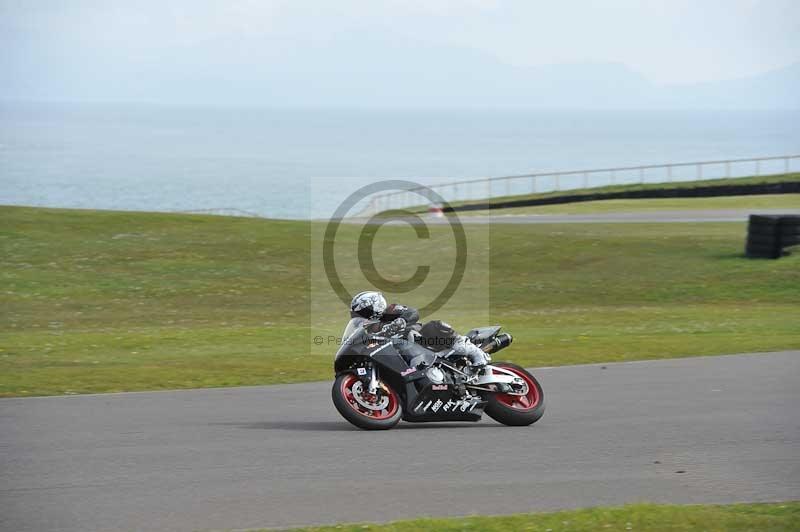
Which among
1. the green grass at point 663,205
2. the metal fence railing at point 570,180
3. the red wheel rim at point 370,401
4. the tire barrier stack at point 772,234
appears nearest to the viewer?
the red wheel rim at point 370,401

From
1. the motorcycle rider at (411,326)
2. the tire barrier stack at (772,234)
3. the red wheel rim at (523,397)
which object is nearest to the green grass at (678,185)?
the tire barrier stack at (772,234)

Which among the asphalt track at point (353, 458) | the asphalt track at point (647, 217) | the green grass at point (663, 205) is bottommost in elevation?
the asphalt track at point (353, 458)

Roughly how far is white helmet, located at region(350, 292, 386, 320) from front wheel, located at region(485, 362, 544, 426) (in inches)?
62.5

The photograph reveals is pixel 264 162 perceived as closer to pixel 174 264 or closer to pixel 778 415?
pixel 174 264

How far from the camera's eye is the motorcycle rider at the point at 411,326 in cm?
1103

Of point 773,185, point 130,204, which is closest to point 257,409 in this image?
point 773,185

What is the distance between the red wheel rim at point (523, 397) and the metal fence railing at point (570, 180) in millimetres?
16539

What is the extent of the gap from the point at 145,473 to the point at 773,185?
48120 millimetres

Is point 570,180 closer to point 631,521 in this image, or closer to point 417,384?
point 417,384

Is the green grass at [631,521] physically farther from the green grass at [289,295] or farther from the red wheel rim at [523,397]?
the green grass at [289,295]

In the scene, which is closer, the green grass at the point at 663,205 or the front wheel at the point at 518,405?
the front wheel at the point at 518,405

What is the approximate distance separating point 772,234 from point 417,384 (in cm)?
2096

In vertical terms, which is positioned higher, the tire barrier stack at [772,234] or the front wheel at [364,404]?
the tire barrier stack at [772,234]

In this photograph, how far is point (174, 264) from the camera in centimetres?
3050
